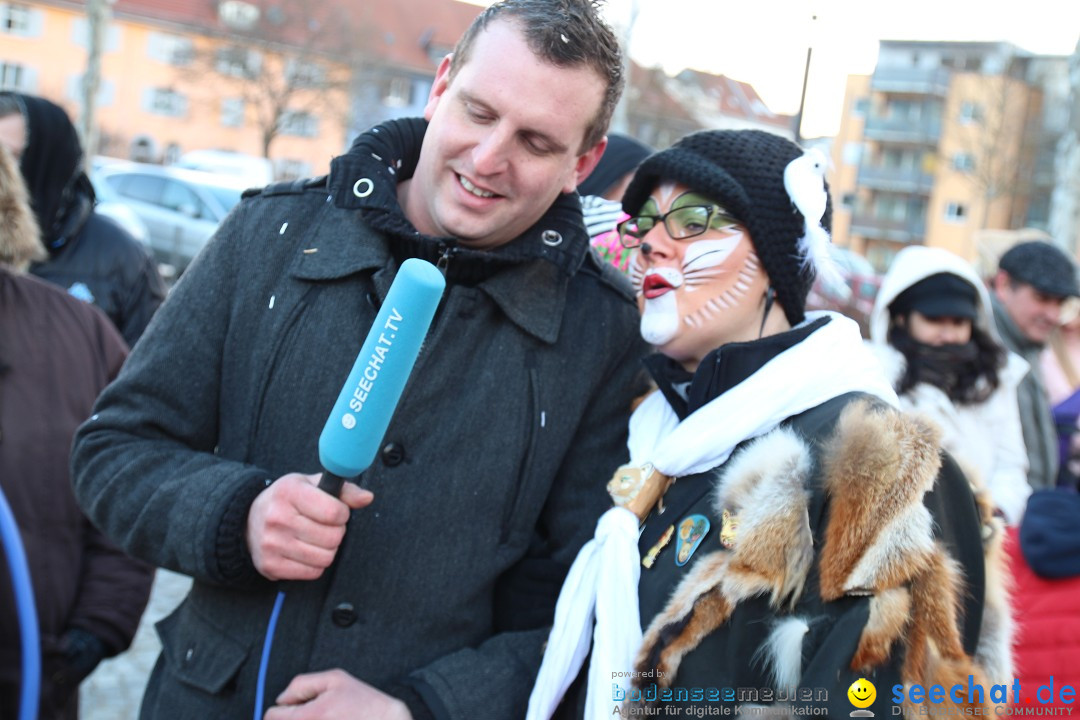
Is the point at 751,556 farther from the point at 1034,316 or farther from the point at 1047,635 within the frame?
the point at 1034,316

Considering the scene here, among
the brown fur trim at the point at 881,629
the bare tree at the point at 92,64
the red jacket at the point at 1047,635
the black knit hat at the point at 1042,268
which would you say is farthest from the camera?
the bare tree at the point at 92,64

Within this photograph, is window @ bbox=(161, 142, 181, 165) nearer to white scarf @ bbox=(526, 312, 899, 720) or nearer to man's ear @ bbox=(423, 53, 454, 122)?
man's ear @ bbox=(423, 53, 454, 122)

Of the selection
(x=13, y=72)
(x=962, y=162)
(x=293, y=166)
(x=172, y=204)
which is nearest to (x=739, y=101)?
(x=962, y=162)

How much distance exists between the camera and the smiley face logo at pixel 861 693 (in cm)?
182

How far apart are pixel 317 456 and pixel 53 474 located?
120 cm

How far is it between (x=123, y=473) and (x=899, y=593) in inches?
61.6

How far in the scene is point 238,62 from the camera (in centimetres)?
3362

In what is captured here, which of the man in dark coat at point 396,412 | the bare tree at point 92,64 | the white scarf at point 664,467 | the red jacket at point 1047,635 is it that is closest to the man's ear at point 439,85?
the man in dark coat at point 396,412

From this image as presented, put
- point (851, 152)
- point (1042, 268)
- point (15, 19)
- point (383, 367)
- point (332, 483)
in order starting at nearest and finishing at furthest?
point (383, 367) → point (332, 483) → point (1042, 268) → point (15, 19) → point (851, 152)

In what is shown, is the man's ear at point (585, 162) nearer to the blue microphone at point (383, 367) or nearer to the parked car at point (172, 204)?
the blue microphone at point (383, 367)

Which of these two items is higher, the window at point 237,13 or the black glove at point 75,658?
the window at point 237,13

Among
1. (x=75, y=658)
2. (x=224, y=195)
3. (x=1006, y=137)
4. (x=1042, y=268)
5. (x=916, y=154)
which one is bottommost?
(x=75, y=658)

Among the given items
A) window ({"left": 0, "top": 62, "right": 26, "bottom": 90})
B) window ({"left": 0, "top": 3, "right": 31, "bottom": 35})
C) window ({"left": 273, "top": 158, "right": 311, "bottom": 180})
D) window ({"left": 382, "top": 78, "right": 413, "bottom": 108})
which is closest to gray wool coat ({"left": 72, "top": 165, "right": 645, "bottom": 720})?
window ({"left": 273, "top": 158, "right": 311, "bottom": 180})

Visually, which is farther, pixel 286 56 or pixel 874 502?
pixel 286 56
